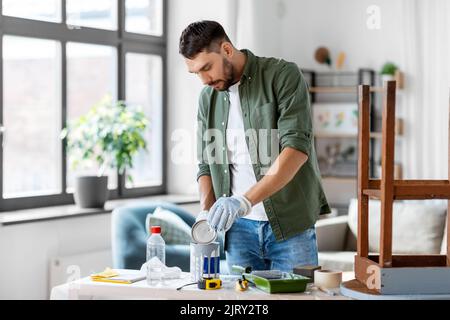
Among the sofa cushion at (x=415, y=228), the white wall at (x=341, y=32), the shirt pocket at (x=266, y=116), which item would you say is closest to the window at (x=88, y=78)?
the white wall at (x=341, y=32)

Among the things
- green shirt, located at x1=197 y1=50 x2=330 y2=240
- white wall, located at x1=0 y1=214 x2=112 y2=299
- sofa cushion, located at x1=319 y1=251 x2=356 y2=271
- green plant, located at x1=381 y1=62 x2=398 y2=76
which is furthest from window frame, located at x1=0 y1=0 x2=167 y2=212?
green shirt, located at x1=197 y1=50 x2=330 y2=240

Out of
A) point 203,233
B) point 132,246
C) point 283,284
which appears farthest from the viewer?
point 132,246

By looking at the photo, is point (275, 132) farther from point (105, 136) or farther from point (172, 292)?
point (105, 136)

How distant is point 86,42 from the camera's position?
4848mm

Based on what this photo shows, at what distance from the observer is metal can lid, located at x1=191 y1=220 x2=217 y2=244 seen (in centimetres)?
223

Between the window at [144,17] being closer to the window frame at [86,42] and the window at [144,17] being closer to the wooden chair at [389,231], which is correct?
the window frame at [86,42]

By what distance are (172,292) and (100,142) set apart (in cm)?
255

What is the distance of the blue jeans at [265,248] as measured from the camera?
247 centimetres

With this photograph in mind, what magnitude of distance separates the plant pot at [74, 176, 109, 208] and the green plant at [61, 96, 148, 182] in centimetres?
11

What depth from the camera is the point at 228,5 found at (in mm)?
5262

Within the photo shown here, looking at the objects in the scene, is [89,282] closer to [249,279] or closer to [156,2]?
[249,279]

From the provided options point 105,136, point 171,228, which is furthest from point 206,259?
point 105,136

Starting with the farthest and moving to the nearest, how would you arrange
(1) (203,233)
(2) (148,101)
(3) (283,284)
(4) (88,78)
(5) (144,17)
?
(2) (148,101) < (5) (144,17) < (4) (88,78) < (1) (203,233) < (3) (283,284)

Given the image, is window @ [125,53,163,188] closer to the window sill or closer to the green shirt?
the window sill
